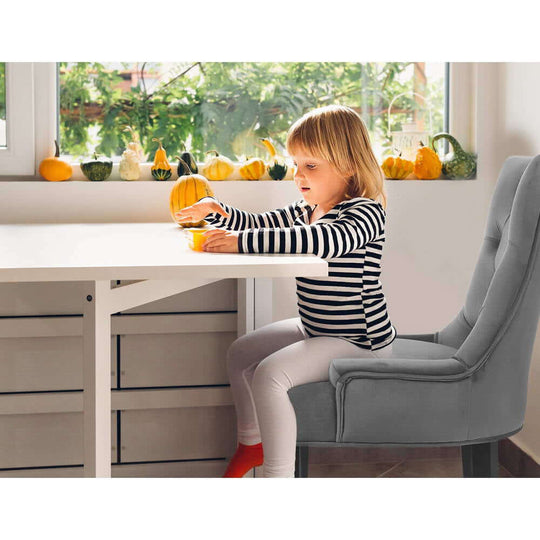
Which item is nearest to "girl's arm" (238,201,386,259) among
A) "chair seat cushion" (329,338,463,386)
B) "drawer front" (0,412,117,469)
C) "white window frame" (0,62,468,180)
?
"chair seat cushion" (329,338,463,386)

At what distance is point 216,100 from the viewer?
236 cm

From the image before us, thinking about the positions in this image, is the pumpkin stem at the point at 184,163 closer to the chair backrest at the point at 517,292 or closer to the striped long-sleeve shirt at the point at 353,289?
the striped long-sleeve shirt at the point at 353,289

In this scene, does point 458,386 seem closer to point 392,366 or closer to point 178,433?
point 392,366

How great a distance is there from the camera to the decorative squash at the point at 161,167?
2.24 metres

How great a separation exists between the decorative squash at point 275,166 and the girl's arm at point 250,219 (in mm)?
340

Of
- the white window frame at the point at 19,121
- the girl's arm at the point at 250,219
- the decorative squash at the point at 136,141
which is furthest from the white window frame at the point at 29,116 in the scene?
the girl's arm at the point at 250,219

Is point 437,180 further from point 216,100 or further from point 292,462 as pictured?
point 292,462

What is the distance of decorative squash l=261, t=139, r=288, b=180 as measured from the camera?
7.41 feet

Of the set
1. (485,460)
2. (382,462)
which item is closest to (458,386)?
(485,460)

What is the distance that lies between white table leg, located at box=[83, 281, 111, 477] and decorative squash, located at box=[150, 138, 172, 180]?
0.98m

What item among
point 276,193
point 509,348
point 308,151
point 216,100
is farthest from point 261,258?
point 216,100

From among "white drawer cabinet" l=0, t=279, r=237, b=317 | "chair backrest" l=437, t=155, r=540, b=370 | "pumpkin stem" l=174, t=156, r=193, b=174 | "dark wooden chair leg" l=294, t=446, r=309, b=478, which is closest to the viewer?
"chair backrest" l=437, t=155, r=540, b=370

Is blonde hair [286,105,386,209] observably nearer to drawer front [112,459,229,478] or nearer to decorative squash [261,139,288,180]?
decorative squash [261,139,288,180]
